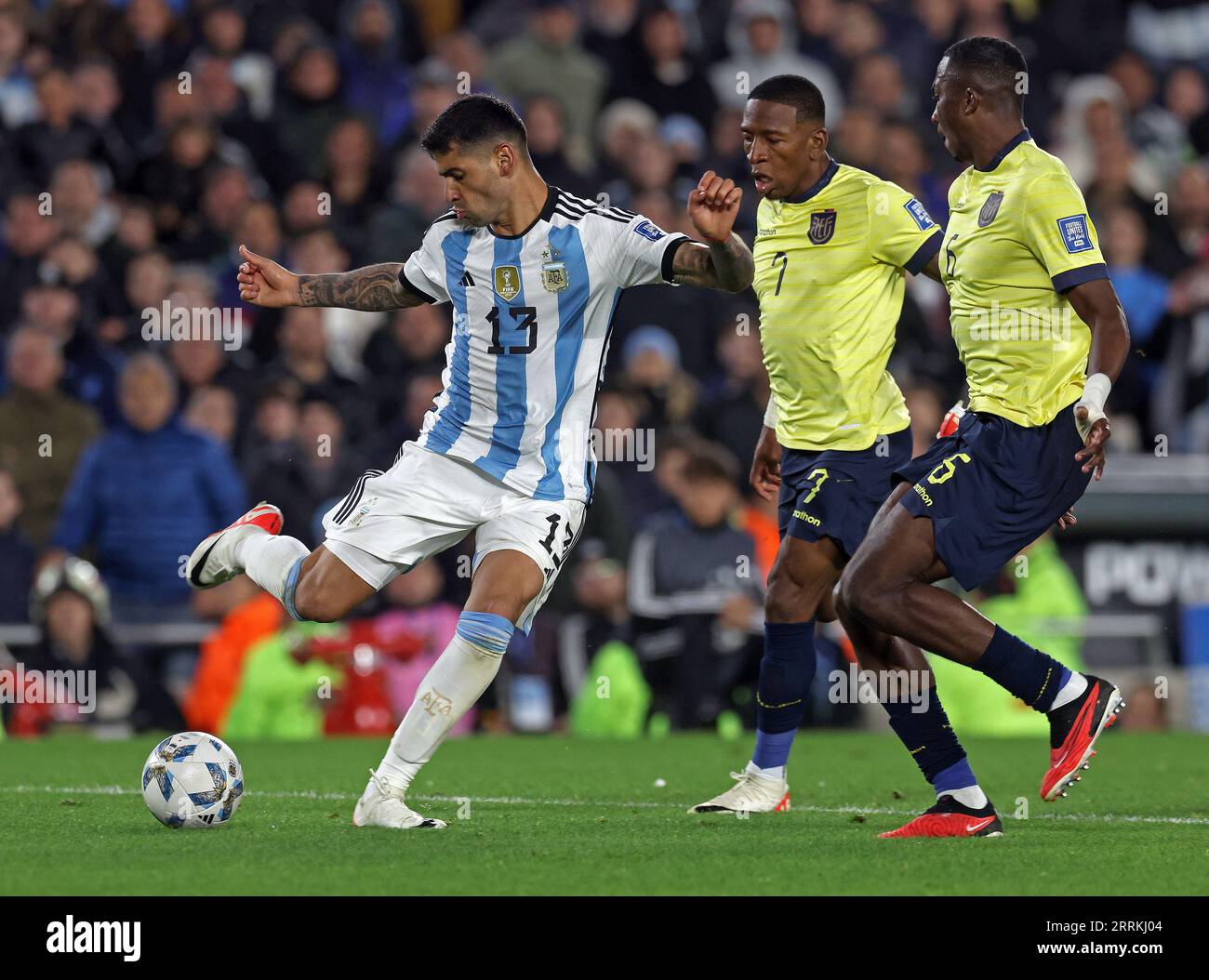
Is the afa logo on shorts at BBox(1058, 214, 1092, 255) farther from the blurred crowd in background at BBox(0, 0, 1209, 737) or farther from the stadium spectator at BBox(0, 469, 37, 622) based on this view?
the stadium spectator at BBox(0, 469, 37, 622)

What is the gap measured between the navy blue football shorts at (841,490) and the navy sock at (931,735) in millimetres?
768

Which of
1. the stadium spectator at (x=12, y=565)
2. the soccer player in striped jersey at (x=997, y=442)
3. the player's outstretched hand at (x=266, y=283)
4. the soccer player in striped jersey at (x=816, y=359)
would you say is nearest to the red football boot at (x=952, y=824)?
the soccer player in striped jersey at (x=997, y=442)

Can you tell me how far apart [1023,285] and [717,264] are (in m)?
1.00

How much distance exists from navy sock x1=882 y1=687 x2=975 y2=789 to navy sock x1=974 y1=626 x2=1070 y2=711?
348mm

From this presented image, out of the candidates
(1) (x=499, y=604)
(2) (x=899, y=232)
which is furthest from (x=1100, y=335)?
(1) (x=499, y=604)

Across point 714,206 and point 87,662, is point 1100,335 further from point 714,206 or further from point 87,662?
point 87,662

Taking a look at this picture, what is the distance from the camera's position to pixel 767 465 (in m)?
8.02

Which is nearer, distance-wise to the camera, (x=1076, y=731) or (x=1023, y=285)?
(x=1076, y=731)

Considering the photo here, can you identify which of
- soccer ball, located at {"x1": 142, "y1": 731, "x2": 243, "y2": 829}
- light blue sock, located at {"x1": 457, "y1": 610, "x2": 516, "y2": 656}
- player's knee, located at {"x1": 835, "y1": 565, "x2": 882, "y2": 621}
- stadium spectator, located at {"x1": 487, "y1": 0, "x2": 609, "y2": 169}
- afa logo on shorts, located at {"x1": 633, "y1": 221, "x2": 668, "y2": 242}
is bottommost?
soccer ball, located at {"x1": 142, "y1": 731, "x2": 243, "y2": 829}

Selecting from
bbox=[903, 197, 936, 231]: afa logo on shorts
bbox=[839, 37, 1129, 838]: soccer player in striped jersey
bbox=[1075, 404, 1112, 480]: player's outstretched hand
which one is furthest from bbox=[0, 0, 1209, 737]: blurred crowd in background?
bbox=[1075, 404, 1112, 480]: player's outstretched hand

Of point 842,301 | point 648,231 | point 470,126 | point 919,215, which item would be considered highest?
point 470,126

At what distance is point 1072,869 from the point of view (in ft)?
18.6

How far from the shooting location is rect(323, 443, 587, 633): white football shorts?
22.7ft

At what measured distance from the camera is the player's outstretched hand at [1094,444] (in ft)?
19.7
